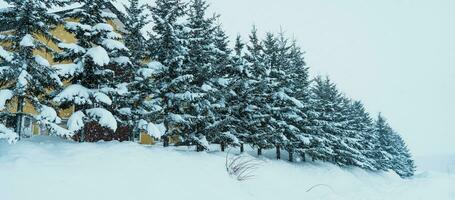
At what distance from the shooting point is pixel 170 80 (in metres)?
21.0

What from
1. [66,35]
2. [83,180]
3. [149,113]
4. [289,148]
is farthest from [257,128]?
[83,180]

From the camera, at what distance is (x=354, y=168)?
40.2 m

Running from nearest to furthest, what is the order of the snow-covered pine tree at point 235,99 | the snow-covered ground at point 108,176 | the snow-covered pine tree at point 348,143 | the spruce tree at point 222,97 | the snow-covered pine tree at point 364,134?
the snow-covered ground at point 108,176, the spruce tree at point 222,97, the snow-covered pine tree at point 235,99, the snow-covered pine tree at point 348,143, the snow-covered pine tree at point 364,134

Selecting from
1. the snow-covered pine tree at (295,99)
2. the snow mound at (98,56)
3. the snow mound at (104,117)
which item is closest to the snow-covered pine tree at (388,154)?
the snow-covered pine tree at (295,99)

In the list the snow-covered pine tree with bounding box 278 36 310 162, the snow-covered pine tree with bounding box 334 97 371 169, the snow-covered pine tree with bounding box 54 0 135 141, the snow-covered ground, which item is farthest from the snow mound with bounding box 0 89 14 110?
the snow-covered pine tree with bounding box 334 97 371 169

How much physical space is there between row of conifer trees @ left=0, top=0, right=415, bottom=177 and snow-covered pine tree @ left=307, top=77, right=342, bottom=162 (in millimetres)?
146

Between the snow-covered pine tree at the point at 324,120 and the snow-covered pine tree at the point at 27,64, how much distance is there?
20878 millimetres

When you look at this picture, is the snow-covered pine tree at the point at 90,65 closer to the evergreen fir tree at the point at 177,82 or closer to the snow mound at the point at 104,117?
the snow mound at the point at 104,117

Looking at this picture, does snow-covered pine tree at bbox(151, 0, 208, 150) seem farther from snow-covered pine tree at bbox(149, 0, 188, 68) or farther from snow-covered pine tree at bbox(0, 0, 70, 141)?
snow-covered pine tree at bbox(0, 0, 70, 141)

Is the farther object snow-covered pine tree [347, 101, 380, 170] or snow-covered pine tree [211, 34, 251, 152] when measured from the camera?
snow-covered pine tree [347, 101, 380, 170]

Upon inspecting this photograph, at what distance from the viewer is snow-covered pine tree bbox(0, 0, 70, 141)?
1257 cm

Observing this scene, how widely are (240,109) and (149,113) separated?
8.66 metres

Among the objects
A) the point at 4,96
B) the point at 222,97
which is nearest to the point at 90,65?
the point at 4,96

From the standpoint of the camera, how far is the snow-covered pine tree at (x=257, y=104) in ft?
84.8
